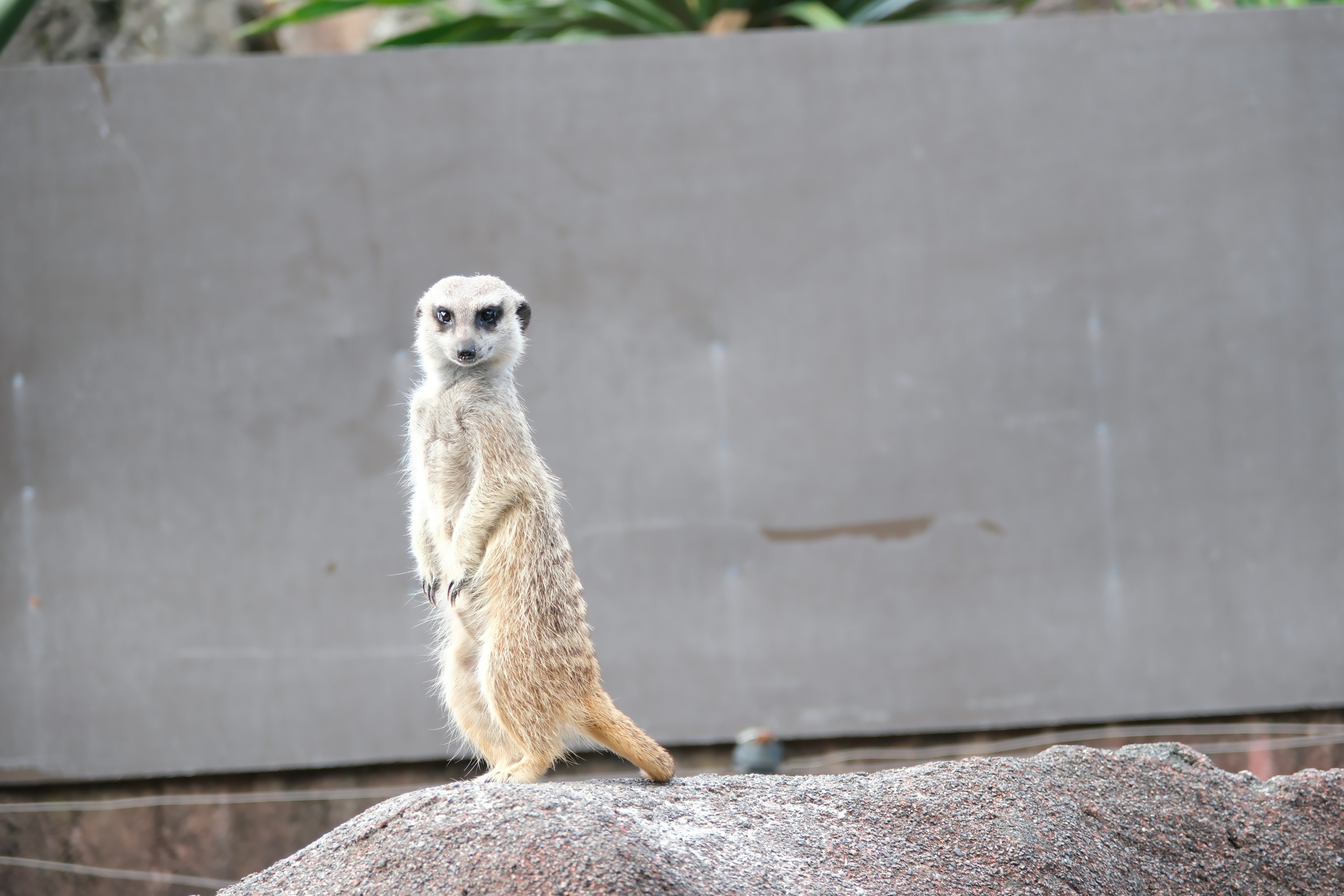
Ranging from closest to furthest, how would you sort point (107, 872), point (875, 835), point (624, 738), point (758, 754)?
point (875, 835) < point (624, 738) < point (758, 754) < point (107, 872)

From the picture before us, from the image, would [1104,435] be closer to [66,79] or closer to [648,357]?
[648,357]

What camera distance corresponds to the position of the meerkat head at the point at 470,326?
2061 mm

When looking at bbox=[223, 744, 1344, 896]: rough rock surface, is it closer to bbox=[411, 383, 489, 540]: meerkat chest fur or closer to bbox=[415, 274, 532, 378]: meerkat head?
bbox=[411, 383, 489, 540]: meerkat chest fur

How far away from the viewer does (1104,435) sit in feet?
14.2

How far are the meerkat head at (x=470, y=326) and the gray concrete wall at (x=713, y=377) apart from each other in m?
2.07

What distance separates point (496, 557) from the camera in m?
2.05

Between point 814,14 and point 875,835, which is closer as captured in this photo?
point 875,835

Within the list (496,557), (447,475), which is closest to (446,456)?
(447,475)

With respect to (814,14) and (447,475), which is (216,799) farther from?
(814,14)

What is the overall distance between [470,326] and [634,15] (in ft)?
13.5

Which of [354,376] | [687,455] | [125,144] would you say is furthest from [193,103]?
[687,455]

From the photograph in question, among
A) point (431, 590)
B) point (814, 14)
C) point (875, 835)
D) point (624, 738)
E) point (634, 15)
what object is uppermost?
point (634, 15)

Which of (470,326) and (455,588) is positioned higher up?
(470,326)

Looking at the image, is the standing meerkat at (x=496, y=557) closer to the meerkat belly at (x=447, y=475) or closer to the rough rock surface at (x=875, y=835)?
the meerkat belly at (x=447, y=475)
